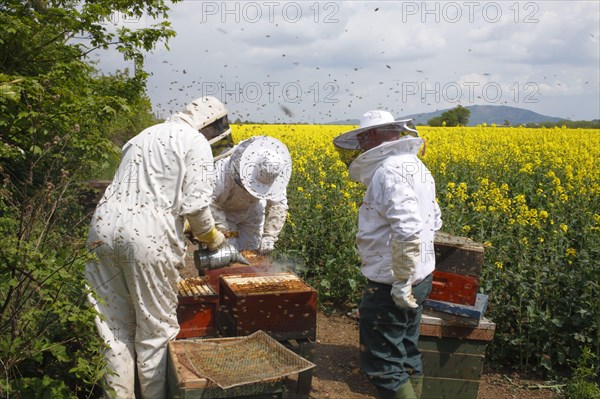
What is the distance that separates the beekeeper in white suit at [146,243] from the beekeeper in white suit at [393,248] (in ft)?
3.69

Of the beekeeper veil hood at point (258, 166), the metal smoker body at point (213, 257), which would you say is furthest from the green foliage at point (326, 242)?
the metal smoker body at point (213, 257)

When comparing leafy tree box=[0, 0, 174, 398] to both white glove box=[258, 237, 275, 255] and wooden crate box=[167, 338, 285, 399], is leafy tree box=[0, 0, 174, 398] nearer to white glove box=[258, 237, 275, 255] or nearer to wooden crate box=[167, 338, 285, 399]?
wooden crate box=[167, 338, 285, 399]

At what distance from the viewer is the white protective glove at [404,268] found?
127 inches

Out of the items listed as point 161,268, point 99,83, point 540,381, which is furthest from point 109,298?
point 99,83

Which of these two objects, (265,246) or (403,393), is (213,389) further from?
(265,246)

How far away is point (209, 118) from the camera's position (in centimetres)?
377

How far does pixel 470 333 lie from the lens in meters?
3.93

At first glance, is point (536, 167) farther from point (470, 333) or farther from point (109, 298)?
point (109, 298)

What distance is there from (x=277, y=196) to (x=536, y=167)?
20.7 feet

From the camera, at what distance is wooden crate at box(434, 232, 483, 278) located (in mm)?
3904

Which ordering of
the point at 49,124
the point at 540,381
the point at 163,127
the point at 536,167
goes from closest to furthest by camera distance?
the point at 163,127 → the point at 540,381 → the point at 49,124 → the point at 536,167

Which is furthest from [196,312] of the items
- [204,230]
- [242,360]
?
[242,360]

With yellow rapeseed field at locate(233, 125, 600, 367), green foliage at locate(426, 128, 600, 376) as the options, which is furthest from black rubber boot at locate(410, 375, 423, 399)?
yellow rapeseed field at locate(233, 125, 600, 367)

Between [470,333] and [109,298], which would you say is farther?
[470,333]
